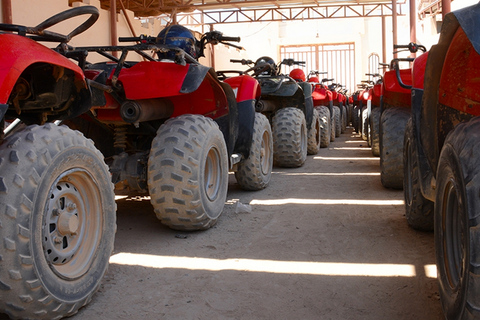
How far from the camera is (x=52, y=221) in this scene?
2256 mm

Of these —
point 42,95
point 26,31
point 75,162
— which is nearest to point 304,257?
point 75,162

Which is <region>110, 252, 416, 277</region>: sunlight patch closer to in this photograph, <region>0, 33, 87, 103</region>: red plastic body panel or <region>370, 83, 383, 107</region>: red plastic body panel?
<region>0, 33, 87, 103</region>: red plastic body panel

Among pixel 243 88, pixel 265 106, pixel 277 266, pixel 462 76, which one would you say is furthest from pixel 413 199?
pixel 265 106

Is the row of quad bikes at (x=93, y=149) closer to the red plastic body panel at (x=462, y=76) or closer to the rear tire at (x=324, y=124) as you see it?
the red plastic body panel at (x=462, y=76)

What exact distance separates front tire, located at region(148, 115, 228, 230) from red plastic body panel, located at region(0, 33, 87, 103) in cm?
123

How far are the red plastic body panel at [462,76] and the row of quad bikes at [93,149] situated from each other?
66.5 inches

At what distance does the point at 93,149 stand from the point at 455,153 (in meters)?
1.63

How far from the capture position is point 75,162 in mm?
2350

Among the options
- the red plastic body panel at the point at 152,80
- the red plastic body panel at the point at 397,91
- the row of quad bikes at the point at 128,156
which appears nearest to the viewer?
the row of quad bikes at the point at 128,156

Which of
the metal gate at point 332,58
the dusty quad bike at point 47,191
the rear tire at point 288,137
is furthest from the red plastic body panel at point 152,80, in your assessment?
the metal gate at point 332,58

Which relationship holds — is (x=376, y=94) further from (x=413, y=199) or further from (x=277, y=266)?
(x=277, y=266)

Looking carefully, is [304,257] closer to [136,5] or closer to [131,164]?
[131,164]

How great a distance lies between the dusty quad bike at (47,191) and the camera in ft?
6.46

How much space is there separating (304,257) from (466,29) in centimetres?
184
